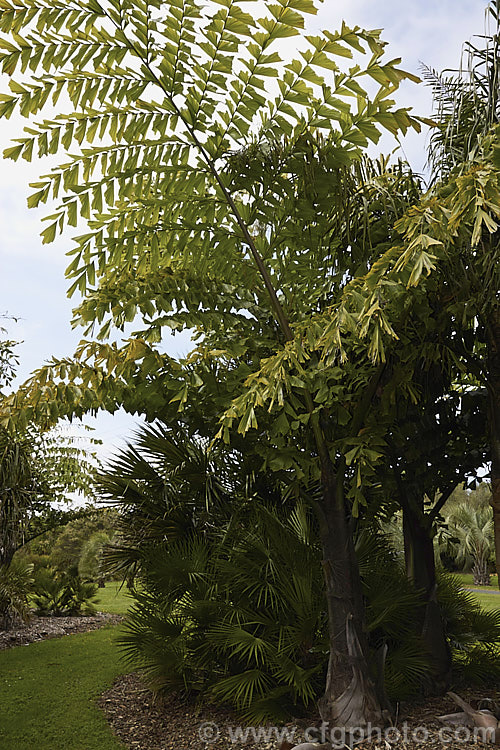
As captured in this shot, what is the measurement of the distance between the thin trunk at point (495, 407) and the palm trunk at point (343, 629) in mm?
1108

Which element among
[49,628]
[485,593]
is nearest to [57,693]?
[49,628]

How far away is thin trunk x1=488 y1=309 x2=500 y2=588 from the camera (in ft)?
14.2

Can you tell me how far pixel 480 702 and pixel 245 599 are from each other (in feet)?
6.81

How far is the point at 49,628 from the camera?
11453 millimetres

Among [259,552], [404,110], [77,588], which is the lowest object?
[77,588]

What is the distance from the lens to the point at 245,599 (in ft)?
18.3

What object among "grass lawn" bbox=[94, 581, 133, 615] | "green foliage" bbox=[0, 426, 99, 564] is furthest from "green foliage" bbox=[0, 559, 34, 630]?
"grass lawn" bbox=[94, 581, 133, 615]

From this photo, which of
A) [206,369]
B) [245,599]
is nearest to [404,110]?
[206,369]

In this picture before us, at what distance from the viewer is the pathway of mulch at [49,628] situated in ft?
34.0

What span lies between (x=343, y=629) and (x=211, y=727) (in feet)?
5.19

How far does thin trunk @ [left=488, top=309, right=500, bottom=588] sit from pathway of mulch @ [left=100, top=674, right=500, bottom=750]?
1.30 meters

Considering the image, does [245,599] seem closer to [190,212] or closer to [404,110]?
[190,212]

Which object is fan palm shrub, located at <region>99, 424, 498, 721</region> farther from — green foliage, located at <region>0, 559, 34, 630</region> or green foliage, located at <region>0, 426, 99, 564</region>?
green foliage, located at <region>0, 559, 34, 630</region>

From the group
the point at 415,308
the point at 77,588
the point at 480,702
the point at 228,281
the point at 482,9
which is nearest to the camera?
the point at 482,9
